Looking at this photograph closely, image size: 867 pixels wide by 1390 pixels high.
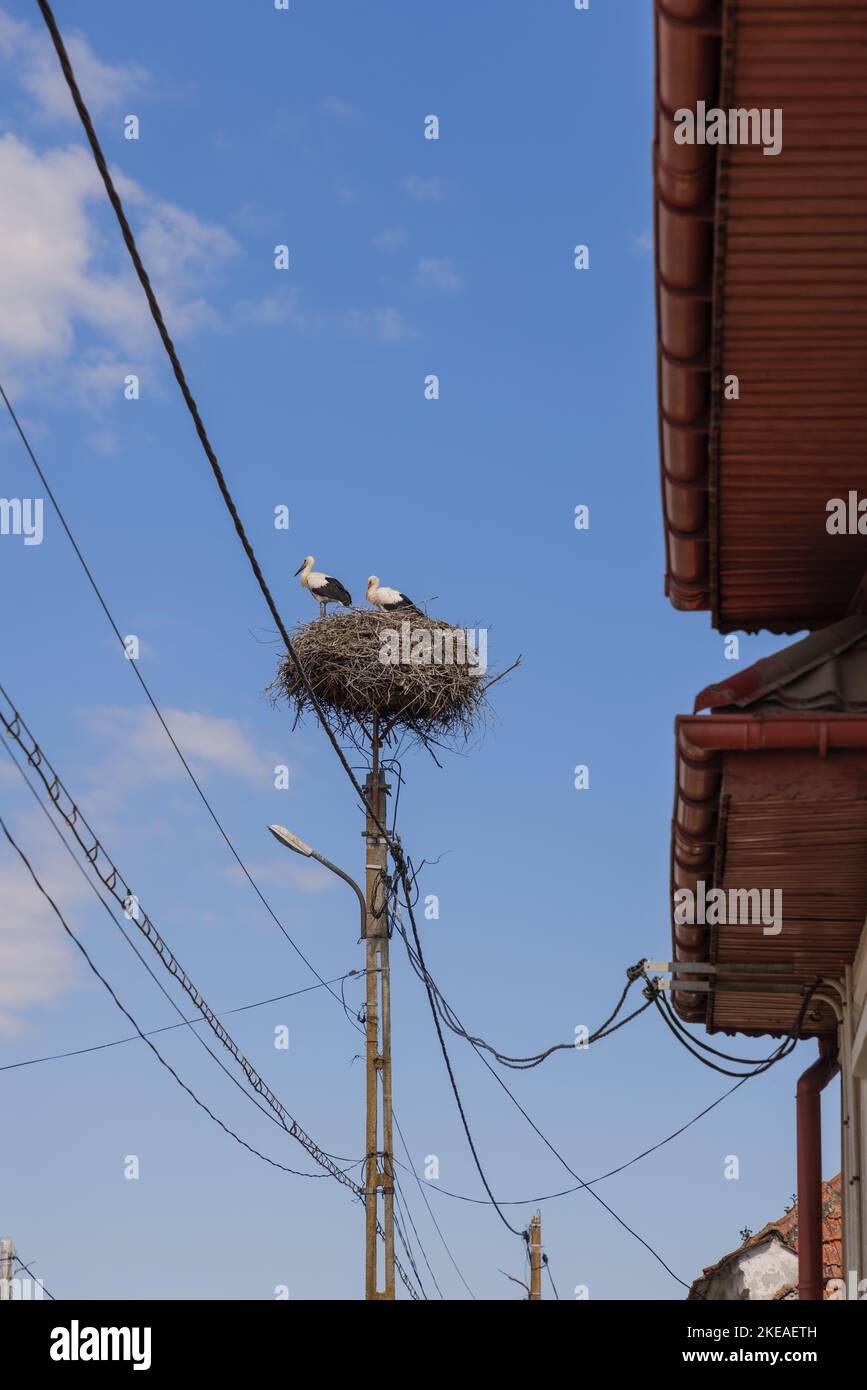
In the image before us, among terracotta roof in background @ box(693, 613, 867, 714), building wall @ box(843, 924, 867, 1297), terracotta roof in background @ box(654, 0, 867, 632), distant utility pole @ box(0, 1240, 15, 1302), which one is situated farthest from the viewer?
distant utility pole @ box(0, 1240, 15, 1302)

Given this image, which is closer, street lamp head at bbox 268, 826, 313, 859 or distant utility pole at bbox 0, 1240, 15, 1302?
street lamp head at bbox 268, 826, 313, 859

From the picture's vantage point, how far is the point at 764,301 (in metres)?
5.17

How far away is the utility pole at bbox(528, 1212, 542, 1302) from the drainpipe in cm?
1846

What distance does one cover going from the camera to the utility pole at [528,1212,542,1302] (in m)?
27.8

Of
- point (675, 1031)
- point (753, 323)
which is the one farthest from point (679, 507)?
point (675, 1031)

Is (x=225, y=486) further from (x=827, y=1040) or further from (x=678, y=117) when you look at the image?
(x=827, y=1040)

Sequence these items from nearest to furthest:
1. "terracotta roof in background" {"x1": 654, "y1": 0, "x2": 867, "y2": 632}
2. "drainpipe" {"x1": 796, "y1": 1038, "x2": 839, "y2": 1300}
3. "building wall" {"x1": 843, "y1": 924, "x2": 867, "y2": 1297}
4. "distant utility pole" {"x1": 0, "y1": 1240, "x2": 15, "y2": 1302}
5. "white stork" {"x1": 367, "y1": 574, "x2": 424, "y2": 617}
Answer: "terracotta roof in background" {"x1": 654, "y1": 0, "x2": 867, "y2": 632} < "building wall" {"x1": 843, "y1": 924, "x2": 867, "y2": 1297} < "drainpipe" {"x1": 796, "y1": 1038, "x2": 839, "y2": 1300} < "white stork" {"x1": 367, "y1": 574, "x2": 424, "y2": 617} < "distant utility pole" {"x1": 0, "y1": 1240, "x2": 15, "y2": 1302}

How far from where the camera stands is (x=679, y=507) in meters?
Answer: 6.30

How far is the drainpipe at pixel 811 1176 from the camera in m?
9.96

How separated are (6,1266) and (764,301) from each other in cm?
2422

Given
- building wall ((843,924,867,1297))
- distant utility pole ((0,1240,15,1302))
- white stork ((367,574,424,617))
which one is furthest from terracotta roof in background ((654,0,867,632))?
distant utility pole ((0,1240,15,1302))

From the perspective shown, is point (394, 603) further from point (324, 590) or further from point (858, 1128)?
point (858, 1128)

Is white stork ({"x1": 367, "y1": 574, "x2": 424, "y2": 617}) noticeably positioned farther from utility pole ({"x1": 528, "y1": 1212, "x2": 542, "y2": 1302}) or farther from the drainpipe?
utility pole ({"x1": 528, "y1": 1212, "x2": 542, "y2": 1302})
